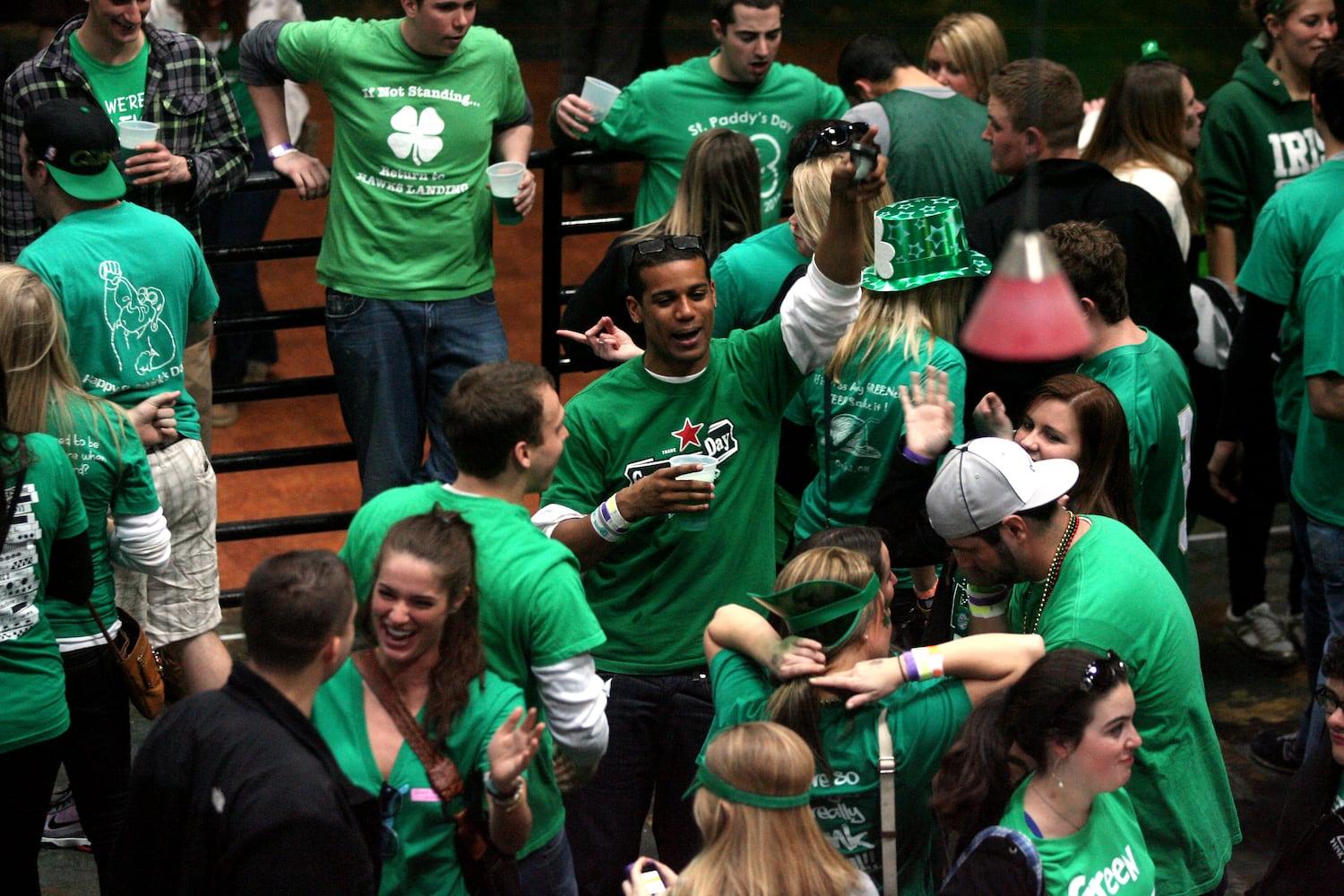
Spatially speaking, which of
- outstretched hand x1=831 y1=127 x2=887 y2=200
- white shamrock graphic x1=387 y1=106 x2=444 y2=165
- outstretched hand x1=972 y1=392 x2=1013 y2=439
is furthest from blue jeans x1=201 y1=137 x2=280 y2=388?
outstretched hand x1=831 y1=127 x2=887 y2=200

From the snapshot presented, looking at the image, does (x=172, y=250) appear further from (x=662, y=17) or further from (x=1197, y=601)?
(x=662, y=17)

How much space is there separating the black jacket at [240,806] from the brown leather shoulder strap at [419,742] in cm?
19

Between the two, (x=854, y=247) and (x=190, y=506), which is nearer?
(x=854, y=247)

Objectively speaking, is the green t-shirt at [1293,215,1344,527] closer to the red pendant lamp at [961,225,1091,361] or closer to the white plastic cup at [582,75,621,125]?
the red pendant lamp at [961,225,1091,361]

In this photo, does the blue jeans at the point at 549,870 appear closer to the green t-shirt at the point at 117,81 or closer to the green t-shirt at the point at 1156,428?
the green t-shirt at the point at 1156,428

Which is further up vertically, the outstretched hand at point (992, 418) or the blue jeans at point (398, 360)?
the outstretched hand at point (992, 418)

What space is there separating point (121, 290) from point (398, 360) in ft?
4.32

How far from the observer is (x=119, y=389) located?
450 centimetres

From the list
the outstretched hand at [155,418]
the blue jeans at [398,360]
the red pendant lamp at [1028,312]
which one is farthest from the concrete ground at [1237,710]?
the red pendant lamp at [1028,312]

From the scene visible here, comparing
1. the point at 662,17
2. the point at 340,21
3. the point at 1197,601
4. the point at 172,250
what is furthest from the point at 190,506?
the point at 662,17

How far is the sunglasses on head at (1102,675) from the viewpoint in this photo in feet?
9.71

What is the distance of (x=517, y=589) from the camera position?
3.12m

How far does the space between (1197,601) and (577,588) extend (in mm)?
4439

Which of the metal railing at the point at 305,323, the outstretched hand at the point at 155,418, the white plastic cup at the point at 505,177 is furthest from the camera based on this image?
the metal railing at the point at 305,323
